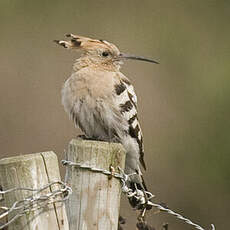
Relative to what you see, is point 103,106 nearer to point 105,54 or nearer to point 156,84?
point 105,54

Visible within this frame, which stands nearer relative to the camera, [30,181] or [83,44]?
[30,181]

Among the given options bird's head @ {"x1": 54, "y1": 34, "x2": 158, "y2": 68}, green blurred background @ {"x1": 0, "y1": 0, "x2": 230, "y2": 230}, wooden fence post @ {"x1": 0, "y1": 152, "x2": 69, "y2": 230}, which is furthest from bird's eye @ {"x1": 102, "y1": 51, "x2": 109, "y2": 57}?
wooden fence post @ {"x1": 0, "y1": 152, "x2": 69, "y2": 230}

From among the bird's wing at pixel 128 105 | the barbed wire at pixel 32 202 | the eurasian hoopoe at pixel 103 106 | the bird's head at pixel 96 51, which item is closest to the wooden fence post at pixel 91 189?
the barbed wire at pixel 32 202

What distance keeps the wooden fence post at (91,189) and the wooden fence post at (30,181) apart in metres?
0.18


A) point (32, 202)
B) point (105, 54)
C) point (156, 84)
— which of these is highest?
point (105, 54)

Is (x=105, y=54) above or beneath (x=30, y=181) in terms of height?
above

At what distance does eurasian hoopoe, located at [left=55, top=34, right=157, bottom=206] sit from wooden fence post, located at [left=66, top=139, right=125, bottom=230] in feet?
3.87

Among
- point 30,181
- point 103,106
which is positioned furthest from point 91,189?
point 103,106

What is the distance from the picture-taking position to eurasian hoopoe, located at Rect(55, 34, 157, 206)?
4.05 metres

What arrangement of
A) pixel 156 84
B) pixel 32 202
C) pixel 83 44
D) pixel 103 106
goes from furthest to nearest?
1. pixel 156 84
2. pixel 83 44
3. pixel 103 106
4. pixel 32 202

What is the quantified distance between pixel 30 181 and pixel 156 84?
12.5 ft

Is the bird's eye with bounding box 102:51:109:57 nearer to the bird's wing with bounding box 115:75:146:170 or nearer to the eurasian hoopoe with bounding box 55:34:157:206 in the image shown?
the eurasian hoopoe with bounding box 55:34:157:206

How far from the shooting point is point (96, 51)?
440 cm

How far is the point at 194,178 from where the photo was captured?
6.74 m
